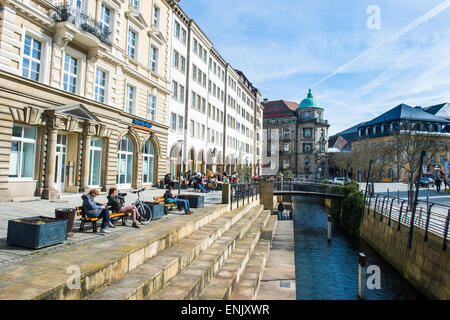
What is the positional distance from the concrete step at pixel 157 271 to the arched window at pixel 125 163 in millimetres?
12698

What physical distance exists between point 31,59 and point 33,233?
10.8 meters

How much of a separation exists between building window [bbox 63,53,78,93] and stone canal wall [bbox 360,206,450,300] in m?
17.3

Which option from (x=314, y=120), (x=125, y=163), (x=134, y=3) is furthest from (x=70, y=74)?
(x=314, y=120)

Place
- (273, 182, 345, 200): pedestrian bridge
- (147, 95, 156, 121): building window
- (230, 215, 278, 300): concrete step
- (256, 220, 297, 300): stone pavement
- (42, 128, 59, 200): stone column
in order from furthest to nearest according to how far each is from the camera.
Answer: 1. (273, 182, 345, 200): pedestrian bridge
2. (147, 95, 156, 121): building window
3. (42, 128, 59, 200): stone column
4. (256, 220, 297, 300): stone pavement
5. (230, 215, 278, 300): concrete step

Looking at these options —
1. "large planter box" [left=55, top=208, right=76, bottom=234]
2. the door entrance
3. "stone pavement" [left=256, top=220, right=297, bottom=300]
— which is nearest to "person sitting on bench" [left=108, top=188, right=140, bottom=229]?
"large planter box" [left=55, top=208, right=76, bottom=234]

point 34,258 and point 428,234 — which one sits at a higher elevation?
point 34,258

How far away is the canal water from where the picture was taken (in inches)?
452

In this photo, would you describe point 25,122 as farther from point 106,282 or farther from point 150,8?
point 150,8

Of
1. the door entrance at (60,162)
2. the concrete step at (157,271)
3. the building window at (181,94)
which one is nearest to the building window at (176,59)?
the building window at (181,94)

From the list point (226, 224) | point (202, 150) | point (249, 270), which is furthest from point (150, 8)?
point (249, 270)

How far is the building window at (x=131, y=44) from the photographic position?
19536 mm

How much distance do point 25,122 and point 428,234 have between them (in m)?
16.7

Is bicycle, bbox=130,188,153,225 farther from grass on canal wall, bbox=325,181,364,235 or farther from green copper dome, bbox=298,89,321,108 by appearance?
green copper dome, bbox=298,89,321,108

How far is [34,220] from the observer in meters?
5.36
